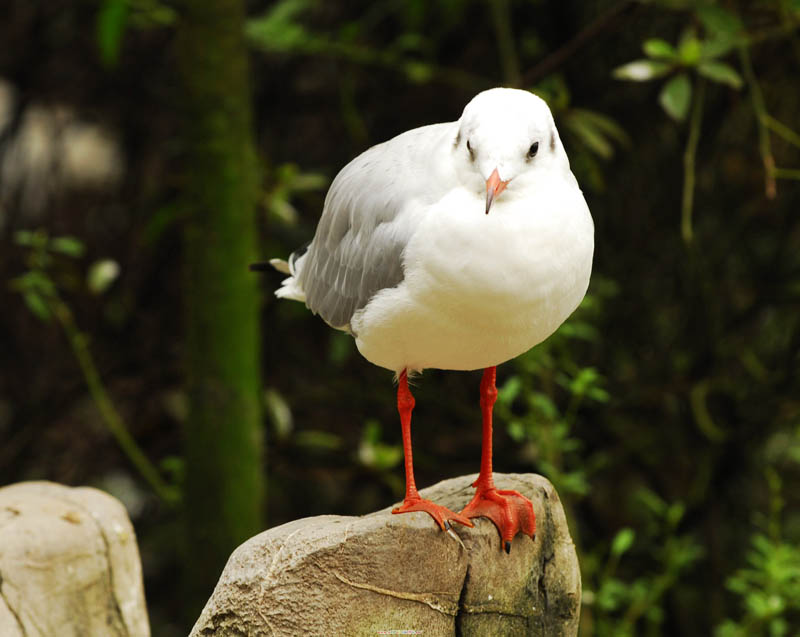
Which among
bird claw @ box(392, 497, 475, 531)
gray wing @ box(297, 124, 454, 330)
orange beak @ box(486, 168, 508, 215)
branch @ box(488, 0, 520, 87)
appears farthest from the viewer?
branch @ box(488, 0, 520, 87)

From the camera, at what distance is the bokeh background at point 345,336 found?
133 inches

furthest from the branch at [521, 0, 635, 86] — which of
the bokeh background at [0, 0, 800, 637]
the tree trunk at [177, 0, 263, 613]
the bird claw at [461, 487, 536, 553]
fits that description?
the bird claw at [461, 487, 536, 553]

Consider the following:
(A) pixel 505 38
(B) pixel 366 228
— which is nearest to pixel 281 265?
(B) pixel 366 228

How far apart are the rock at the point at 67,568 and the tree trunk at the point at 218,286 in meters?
0.66

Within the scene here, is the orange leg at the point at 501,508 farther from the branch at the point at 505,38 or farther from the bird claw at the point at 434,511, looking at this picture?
the branch at the point at 505,38

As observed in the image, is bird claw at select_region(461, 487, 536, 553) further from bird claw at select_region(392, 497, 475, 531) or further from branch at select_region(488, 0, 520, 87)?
branch at select_region(488, 0, 520, 87)

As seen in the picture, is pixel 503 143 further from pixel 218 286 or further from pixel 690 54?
pixel 218 286

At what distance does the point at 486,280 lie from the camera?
201 centimetres

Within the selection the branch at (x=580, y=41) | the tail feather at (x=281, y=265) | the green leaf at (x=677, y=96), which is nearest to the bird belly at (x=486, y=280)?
the tail feather at (x=281, y=265)

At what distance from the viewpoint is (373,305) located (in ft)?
7.42

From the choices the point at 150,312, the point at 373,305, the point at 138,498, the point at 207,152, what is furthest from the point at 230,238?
the point at 138,498

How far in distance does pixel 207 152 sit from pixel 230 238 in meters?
0.27

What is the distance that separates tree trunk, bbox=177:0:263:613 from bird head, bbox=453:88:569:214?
1376 mm

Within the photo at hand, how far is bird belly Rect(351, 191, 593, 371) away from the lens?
2012 mm
